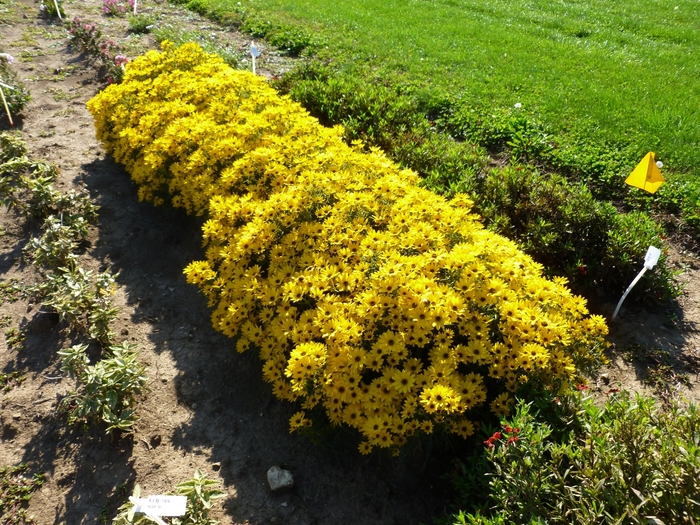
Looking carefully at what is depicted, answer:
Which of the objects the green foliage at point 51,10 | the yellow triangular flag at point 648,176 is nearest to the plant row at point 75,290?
the yellow triangular flag at point 648,176

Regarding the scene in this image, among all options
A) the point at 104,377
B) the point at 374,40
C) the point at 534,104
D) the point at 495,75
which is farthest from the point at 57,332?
the point at 374,40

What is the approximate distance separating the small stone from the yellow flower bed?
0.34 meters

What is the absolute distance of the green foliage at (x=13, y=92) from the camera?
241 inches

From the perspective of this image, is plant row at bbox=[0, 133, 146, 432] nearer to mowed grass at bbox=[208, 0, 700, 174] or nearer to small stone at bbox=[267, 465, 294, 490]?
small stone at bbox=[267, 465, 294, 490]

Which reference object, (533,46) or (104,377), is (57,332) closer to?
(104,377)

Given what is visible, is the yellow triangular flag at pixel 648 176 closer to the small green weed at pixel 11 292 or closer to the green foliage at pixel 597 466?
the green foliage at pixel 597 466

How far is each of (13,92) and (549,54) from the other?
24.7ft

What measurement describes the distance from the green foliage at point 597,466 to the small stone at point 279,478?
1.11 m

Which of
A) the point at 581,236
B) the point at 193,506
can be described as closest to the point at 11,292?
the point at 193,506

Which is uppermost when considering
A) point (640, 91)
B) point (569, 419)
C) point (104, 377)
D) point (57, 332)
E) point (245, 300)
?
point (640, 91)

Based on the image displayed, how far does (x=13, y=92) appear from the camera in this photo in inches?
242

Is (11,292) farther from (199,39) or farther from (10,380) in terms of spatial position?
(199,39)

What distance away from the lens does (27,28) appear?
29.1 ft

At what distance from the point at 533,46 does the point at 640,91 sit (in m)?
2.07
